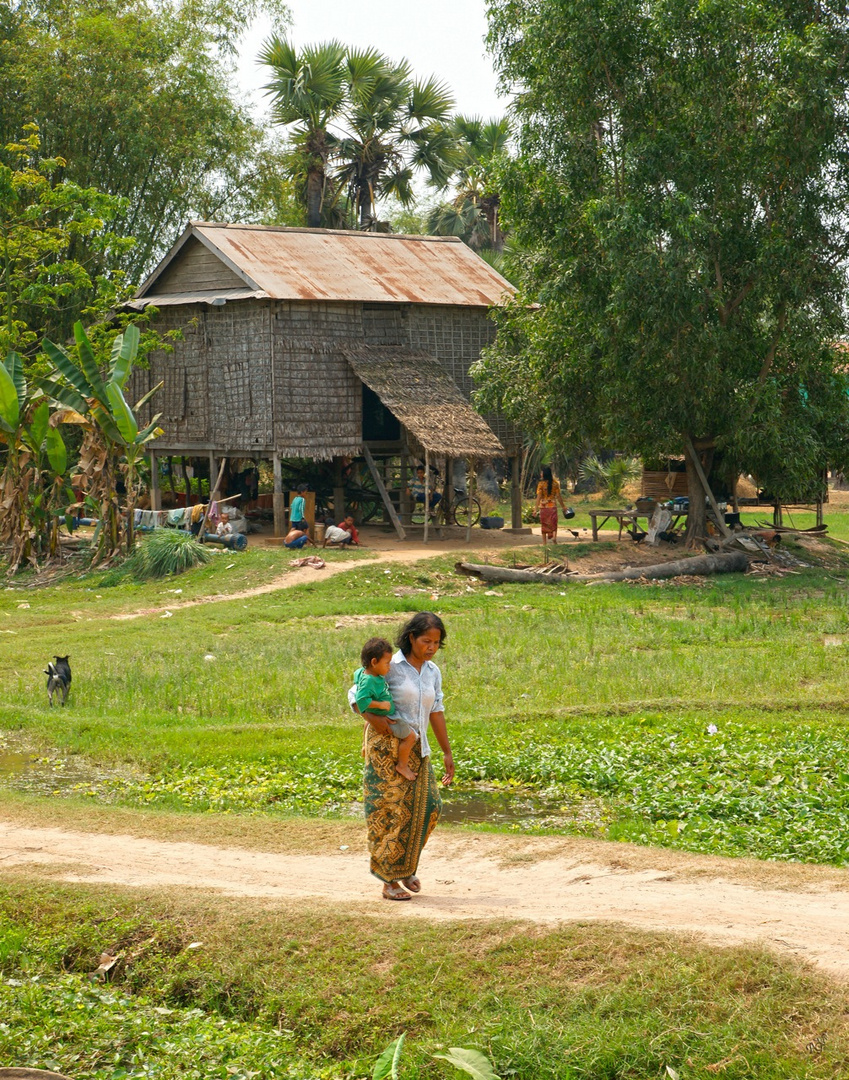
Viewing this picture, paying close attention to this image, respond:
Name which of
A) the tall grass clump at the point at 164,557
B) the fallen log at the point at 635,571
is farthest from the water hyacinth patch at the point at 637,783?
the tall grass clump at the point at 164,557

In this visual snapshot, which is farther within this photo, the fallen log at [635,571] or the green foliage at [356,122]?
the green foliage at [356,122]

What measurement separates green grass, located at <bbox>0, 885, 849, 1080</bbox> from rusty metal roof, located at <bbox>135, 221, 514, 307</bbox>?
58.6 ft

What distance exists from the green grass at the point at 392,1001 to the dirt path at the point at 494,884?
0.29 metres

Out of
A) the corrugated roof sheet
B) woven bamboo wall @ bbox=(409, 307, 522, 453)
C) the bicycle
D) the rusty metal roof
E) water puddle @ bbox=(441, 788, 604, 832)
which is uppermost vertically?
the rusty metal roof

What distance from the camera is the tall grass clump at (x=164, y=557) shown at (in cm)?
1980

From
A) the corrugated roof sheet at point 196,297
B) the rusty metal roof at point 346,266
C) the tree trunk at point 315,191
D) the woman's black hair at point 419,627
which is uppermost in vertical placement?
the tree trunk at point 315,191

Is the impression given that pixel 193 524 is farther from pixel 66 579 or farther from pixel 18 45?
pixel 18 45

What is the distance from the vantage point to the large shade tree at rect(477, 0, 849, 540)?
19.2 metres

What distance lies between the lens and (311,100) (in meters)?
33.9

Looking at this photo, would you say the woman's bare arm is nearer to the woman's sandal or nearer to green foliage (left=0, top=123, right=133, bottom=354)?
the woman's sandal

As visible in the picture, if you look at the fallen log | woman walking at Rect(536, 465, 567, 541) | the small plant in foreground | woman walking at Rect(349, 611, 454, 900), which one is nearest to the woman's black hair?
woman walking at Rect(349, 611, 454, 900)

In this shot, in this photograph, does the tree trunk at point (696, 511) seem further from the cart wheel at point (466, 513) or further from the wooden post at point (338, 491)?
the wooden post at point (338, 491)

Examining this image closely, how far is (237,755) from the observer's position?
9922 millimetres

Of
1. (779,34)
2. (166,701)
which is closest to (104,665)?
(166,701)
